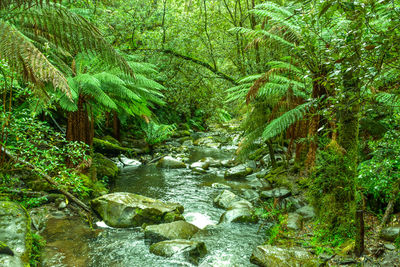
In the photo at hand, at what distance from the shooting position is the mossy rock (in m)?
7.15

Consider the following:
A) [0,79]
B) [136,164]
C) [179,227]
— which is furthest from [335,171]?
[136,164]

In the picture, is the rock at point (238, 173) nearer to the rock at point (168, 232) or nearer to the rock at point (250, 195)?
the rock at point (250, 195)

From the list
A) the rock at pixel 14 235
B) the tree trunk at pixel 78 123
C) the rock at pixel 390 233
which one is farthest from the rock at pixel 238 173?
the rock at pixel 14 235

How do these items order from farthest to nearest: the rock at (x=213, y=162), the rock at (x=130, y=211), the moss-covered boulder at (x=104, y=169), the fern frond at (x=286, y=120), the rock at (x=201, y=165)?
the rock at (x=213, y=162)
the rock at (x=201, y=165)
the moss-covered boulder at (x=104, y=169)
the fern frond at (x=286, y=120)
the rock at (x=130, y=211)

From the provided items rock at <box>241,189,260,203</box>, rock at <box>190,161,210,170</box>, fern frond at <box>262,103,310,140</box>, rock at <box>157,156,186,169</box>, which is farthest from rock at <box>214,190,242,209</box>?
rock at <box>157,156,186,169</box>

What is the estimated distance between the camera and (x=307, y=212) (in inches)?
147

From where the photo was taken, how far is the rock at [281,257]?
2.58 metres

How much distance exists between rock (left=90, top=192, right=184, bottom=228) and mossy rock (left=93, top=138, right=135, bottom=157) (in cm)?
337

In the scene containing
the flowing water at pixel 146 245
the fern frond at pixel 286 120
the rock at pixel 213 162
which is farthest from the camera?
the rock at pixel 213 162

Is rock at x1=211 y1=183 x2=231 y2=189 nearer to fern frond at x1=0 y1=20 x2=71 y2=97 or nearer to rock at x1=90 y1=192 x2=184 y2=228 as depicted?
rock at x1=90 y1=192 x2=184 y2=228

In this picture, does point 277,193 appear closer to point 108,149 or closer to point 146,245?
point 146,245

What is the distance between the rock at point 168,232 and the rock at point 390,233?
6.99ft

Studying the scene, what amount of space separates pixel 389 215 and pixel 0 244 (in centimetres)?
349

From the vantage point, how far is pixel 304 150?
5.34 metres
